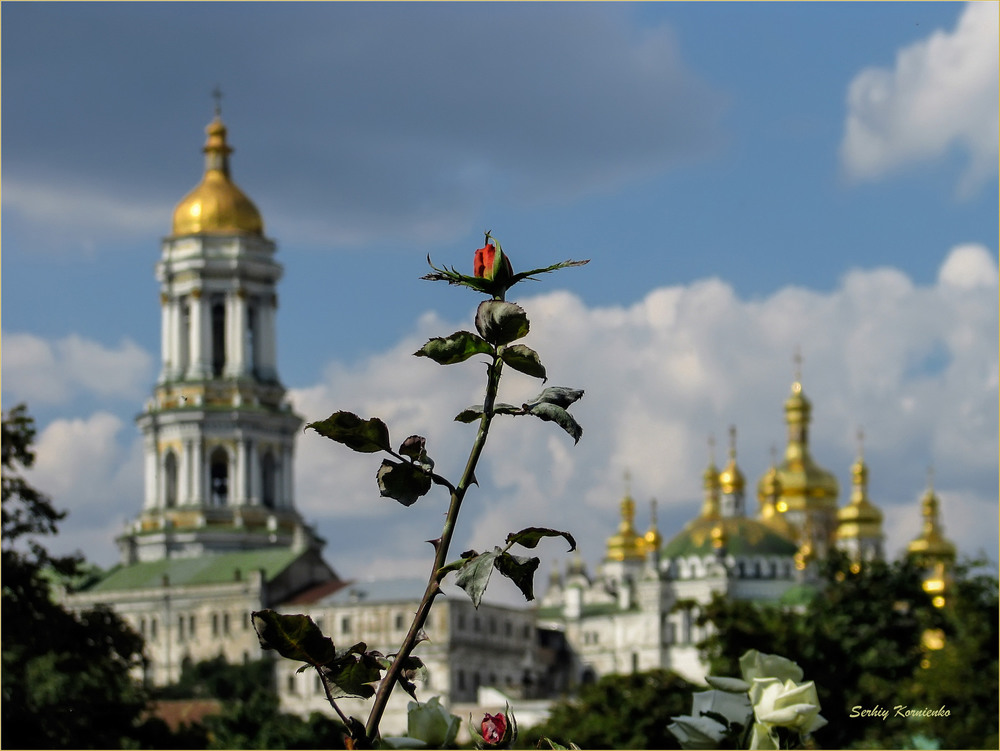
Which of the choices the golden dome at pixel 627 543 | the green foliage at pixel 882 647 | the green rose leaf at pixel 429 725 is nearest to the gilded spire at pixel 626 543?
the golden dome at pixel 627 543

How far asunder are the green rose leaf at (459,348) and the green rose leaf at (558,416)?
0.21 m

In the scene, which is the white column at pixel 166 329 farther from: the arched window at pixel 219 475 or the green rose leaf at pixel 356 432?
the green rose leaf at pixel 356 432

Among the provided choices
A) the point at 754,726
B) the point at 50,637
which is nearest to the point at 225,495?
the point at 50,637

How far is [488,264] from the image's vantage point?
4309 millimetres

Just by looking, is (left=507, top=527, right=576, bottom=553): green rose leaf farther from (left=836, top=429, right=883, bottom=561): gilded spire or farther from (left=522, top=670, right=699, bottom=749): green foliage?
(left=836, top=429, right=883, bottom=561): gilded spire

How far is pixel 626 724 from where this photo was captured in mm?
40938

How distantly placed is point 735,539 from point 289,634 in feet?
374

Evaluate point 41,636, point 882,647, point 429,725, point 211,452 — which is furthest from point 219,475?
point 429,725

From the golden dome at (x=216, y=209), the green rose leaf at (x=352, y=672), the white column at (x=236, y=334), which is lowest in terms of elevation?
the green rose leaf at (x=352, y=672)

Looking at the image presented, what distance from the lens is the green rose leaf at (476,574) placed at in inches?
165

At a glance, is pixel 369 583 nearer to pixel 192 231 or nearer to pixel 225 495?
pixel 225 495

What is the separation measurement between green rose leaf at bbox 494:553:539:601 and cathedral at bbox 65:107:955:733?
3883 inches

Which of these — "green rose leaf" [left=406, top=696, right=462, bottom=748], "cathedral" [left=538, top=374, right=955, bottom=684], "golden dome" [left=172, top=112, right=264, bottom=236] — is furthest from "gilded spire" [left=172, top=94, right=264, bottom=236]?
"green rose leaf" [left=406, top=696, right=462, bottom=748]

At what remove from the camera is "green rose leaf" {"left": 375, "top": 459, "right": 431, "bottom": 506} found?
438cm
